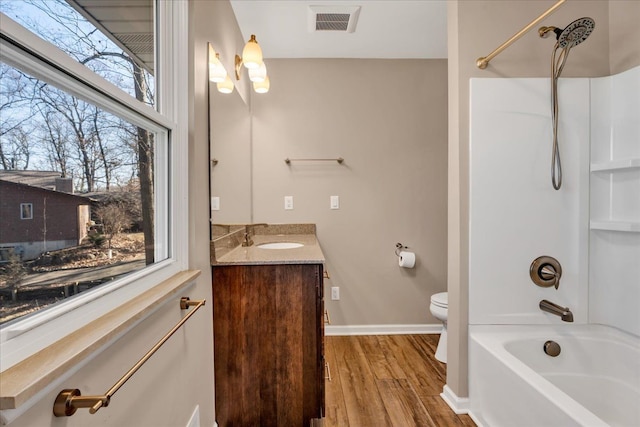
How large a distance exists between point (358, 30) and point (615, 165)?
73.7 inches

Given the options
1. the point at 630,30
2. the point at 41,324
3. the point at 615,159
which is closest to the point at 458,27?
the point at 630,30

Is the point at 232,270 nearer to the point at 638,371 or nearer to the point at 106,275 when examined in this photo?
the point at 106,275

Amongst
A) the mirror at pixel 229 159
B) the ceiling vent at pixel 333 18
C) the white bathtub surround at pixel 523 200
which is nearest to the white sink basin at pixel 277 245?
the mirror at pixel 229 159

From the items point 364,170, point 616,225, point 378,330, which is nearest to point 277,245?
Result: point 364,170

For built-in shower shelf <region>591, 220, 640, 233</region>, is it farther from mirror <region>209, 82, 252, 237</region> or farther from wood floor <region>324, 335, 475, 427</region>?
mirror <region>209, 82, 252, 237</region>

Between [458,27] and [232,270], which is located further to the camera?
[458,27]

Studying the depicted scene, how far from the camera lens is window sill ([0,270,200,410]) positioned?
1.60ft

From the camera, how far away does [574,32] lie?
1427 mm

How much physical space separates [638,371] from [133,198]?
7.67ft

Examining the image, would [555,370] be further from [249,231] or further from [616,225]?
[249,231]

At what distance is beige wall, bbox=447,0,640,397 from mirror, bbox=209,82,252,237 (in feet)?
4.42

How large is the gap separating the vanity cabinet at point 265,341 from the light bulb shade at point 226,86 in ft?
3.22

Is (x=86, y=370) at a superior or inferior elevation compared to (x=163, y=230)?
inferior

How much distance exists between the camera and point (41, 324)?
2.01 ft
